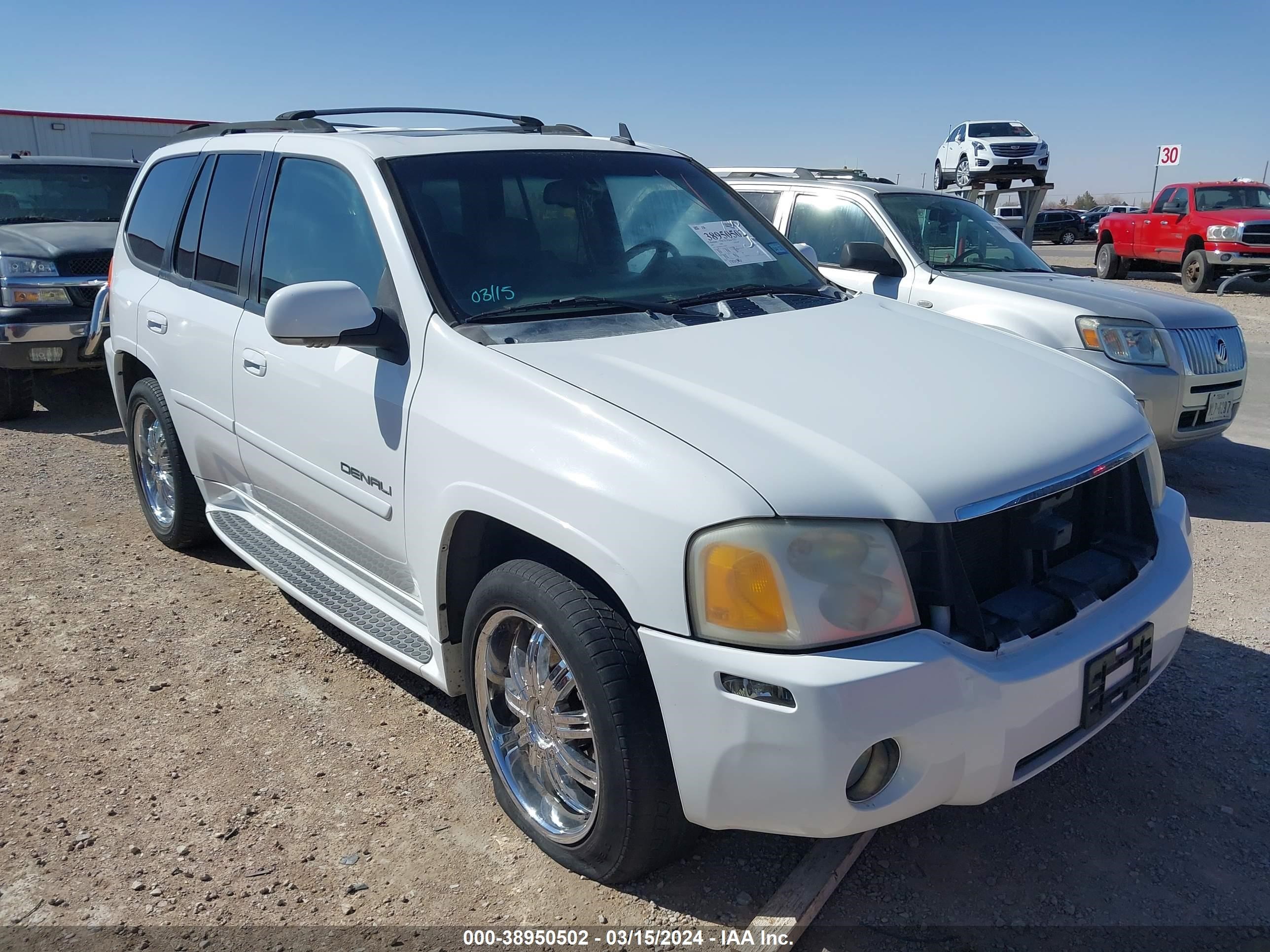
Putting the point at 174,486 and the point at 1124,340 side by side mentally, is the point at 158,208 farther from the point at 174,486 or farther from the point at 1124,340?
the point at 1124,340

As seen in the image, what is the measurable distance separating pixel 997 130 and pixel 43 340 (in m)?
20.1

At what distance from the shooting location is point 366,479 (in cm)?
309

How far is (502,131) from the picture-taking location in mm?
3869

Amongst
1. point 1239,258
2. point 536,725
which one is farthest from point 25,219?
point 1239,258

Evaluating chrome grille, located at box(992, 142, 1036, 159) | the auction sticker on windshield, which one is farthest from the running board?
chrome grille, located at box(992, 142, 1036, 159)

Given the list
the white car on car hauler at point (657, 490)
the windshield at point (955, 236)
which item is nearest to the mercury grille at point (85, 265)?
the white car on car hauler at point (657, 490)

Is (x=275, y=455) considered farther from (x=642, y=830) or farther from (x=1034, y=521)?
(x=1034, y=521)

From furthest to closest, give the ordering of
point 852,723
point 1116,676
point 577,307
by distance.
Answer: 1. point 577,307
2. point 1116,676
3. point 852,723

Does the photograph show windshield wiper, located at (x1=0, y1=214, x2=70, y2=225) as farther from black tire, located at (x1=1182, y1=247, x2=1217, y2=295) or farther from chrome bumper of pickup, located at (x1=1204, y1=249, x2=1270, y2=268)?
black tire, located at (x1=1182, y1=247, x2=1217, y2=295)

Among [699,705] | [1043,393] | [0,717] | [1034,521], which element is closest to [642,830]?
[699,705]

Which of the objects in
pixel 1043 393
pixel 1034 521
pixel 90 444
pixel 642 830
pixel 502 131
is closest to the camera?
pixel 642 830

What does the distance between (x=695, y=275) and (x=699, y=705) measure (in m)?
1.75

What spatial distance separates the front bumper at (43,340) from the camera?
25.0 feet

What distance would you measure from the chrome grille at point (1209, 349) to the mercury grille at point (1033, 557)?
140 inches
